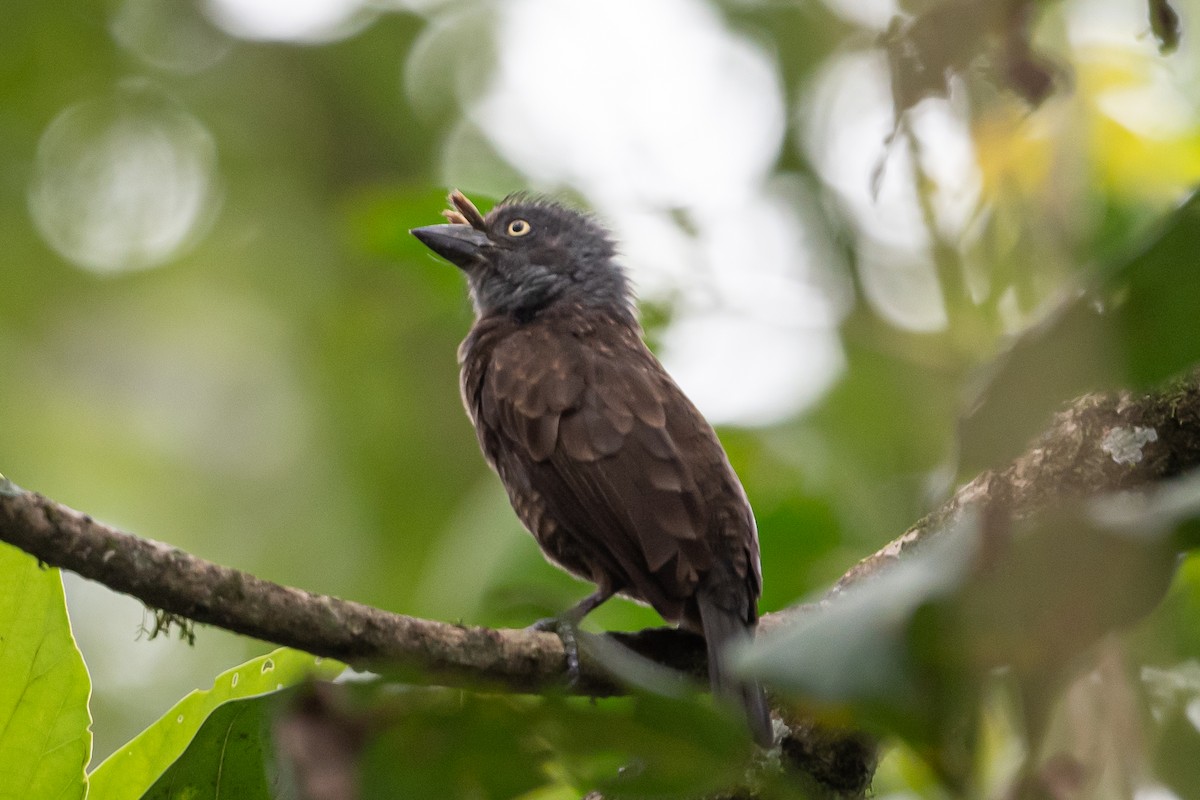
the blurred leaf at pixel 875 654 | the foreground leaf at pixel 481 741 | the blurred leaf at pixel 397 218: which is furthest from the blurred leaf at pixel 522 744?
the blurred leaf at pixel 397 218

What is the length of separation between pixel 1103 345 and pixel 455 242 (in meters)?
3.74

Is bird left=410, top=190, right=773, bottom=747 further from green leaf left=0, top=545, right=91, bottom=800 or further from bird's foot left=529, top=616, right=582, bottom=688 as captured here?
green leaf left=0, top=545, right=91, bottom=800

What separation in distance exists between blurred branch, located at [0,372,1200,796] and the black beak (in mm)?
1913

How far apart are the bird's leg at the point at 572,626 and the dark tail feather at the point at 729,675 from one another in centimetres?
36

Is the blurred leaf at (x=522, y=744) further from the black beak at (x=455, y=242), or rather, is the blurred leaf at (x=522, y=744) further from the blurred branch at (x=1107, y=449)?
the black beak at (x=455, y=242)

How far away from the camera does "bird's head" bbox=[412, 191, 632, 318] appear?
15.6ft

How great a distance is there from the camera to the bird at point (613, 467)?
347 centimetres

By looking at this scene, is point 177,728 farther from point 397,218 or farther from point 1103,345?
point 397,218

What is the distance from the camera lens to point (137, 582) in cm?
217

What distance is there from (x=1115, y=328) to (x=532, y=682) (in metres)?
1.83

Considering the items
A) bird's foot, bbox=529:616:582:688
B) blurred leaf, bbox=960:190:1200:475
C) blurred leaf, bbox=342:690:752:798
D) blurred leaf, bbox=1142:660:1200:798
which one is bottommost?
bird's foot, bbox=529:616:582:688

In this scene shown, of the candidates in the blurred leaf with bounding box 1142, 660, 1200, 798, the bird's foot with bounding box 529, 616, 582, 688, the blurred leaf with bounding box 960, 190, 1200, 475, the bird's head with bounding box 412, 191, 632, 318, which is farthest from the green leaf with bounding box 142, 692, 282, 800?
the bird's head with bounding box 412, 191, 632, 318

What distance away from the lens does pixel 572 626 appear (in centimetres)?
323

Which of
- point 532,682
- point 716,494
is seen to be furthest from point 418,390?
point 532,682
